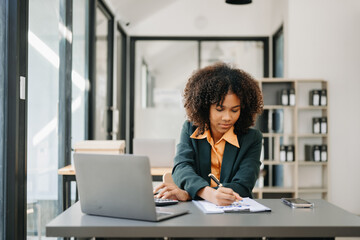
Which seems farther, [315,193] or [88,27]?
[315,193]

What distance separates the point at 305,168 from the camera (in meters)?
5.43

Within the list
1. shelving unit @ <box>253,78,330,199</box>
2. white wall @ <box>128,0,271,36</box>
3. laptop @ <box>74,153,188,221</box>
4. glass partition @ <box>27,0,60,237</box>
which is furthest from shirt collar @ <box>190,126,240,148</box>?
white wall @ <box>128,0,271,36</box>

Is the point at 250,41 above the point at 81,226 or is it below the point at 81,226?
above

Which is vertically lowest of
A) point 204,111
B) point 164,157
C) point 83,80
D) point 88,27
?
point 164,157

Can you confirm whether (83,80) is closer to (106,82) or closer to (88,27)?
(88,27)

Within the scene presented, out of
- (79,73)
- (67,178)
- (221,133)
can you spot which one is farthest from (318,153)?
(221,133)

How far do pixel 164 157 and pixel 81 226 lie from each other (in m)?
2.62

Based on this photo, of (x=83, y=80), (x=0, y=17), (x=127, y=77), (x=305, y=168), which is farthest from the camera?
(x=127, y=77)

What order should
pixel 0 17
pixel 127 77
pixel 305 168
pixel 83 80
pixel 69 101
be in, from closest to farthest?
pixel 0 17 < pixel 69 101 < pixel 83 80 < pixel 305 168 < pixel 127 77

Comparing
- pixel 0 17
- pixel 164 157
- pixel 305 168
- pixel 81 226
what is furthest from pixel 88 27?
pixel 81 226

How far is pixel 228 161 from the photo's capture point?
2025mm

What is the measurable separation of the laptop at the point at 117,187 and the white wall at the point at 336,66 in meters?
4.30

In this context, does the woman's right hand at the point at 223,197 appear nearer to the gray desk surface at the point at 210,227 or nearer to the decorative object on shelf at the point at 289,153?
the gray desk surface at the point at 210,227

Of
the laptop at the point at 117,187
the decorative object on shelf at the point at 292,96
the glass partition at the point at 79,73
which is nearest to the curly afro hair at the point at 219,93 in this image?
the laptop at the point at 117,187
